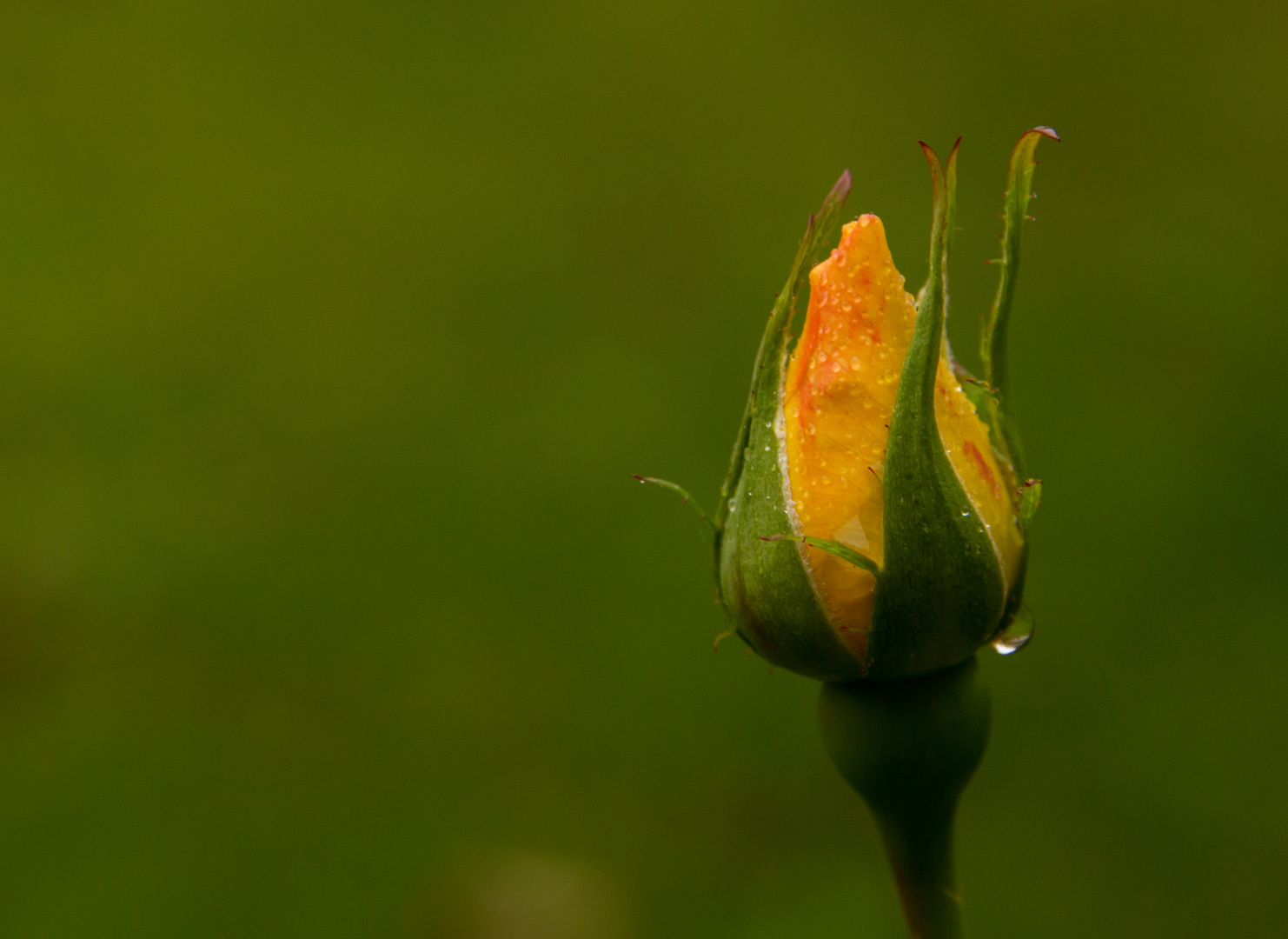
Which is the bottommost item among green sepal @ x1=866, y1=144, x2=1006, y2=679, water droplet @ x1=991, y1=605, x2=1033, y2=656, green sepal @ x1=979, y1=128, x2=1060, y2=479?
water droplet @ x1=991, y1=605, x2=1033, y2=656

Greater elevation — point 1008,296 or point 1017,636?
point 1008,296

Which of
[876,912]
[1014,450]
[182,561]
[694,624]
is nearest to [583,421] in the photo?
[694,624]

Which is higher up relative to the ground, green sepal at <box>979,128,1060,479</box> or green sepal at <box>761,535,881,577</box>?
green sepal at <box>979,128,1060,479</box>
